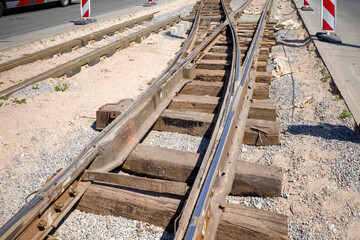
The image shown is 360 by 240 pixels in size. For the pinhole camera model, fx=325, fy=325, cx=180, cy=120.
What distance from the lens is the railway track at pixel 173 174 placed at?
2.10 m

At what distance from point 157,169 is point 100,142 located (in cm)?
56

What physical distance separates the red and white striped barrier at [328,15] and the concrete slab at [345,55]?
395 mm

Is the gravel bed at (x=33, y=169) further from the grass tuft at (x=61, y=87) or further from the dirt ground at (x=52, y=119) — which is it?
the grass tuft at (x=61, y=87)

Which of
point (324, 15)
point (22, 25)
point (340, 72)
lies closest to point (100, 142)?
point (340, 72)

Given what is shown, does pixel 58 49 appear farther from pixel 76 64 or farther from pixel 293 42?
pixel 293 42

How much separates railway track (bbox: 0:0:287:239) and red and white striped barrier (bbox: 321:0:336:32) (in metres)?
4.65

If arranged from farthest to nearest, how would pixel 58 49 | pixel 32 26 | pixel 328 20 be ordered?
pixel 32 26 < pixel 328 20 < pixel 58 49

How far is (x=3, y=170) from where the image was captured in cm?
323

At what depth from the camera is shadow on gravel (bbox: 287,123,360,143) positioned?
11.5 ft

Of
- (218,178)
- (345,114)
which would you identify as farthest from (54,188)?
(345,114)

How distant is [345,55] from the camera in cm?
709

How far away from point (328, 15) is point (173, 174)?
22.9 feet

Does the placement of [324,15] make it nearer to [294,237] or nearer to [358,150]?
[358,150]

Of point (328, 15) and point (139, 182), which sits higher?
point (328, 15)
